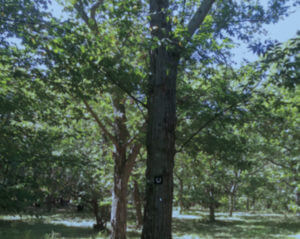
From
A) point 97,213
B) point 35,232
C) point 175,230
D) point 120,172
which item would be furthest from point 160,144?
point 175,230

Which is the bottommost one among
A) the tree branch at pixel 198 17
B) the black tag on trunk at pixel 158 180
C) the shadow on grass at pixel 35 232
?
the shadow on grass at pixel 35 232

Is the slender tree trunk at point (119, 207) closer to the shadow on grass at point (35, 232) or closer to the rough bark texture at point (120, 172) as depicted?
the rough bark texture at point (120, 172)

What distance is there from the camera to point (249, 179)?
26.7 m

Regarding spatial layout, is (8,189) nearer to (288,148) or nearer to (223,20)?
(223,20)

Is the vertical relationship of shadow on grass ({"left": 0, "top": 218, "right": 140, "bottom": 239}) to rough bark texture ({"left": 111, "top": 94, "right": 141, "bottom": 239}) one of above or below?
below

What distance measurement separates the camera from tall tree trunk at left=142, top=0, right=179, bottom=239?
4.75m

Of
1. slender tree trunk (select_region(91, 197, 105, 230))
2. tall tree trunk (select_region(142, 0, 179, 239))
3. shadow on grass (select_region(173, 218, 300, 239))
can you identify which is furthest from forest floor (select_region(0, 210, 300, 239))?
tall tree trunk (select_region(142, 0, 179, 239))

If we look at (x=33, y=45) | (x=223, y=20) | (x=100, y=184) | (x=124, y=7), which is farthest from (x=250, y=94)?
(x=100, y=184)

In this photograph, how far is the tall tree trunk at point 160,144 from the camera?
475 cm

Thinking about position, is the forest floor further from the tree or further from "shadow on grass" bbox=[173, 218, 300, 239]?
the tree

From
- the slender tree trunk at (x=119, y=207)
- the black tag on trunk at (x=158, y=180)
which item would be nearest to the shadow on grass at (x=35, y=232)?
the slender tree trunk at (x=119, y=207)

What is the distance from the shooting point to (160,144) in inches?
197

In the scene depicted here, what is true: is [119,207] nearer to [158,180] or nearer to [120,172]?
[120,172]

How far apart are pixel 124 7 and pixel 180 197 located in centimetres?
2120
